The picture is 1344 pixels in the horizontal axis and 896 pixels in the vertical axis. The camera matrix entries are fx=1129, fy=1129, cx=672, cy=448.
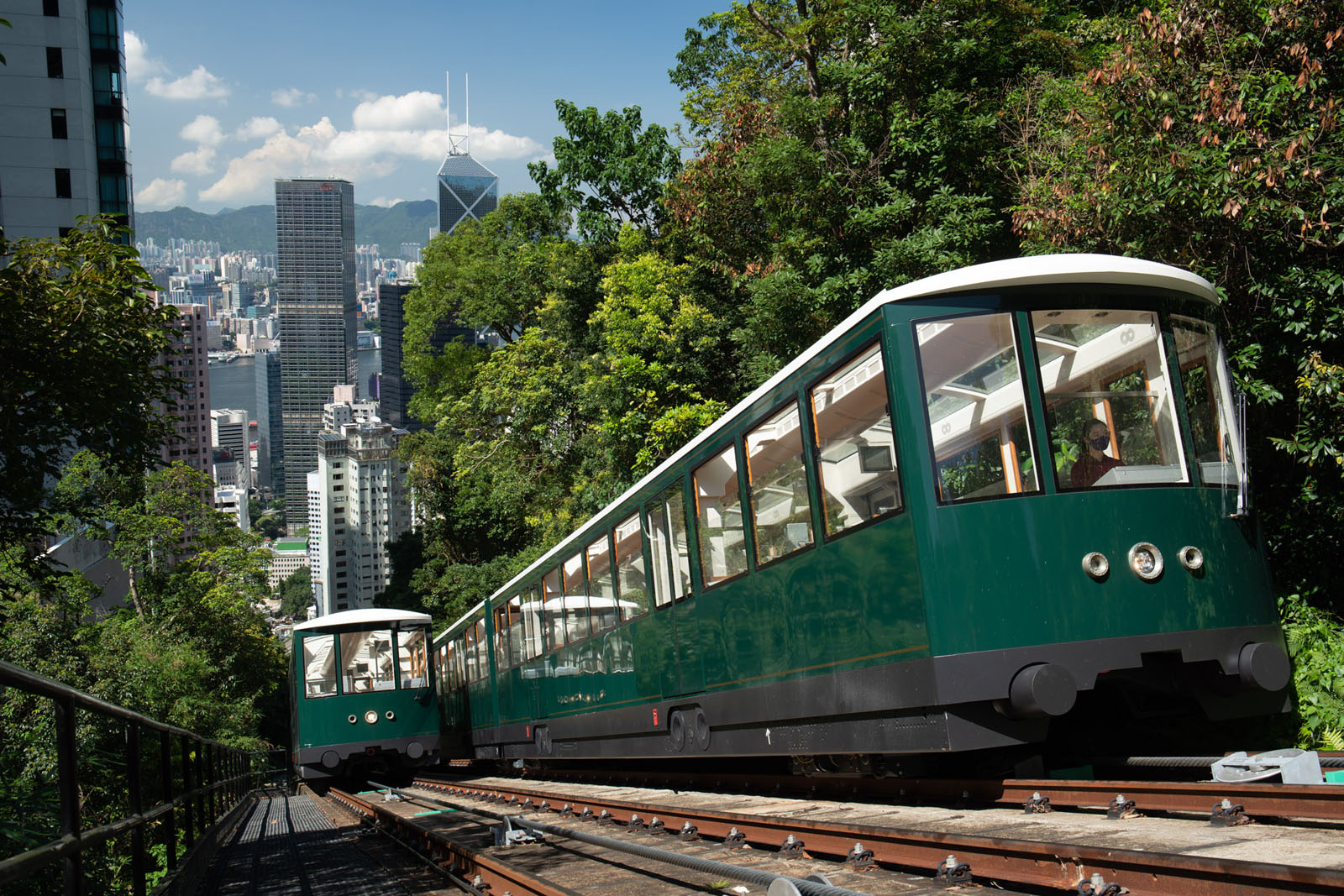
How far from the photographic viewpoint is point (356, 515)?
183875 mm

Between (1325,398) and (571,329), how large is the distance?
21.9 m

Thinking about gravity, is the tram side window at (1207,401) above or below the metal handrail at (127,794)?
above

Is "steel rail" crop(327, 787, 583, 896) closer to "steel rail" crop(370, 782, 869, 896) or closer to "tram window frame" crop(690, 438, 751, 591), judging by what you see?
"steel rail" crop(370, 782, 869, 896)

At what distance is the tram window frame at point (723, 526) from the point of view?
8.24 m

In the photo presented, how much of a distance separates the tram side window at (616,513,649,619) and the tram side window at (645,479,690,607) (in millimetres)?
342

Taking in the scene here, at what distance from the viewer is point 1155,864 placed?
402 cm

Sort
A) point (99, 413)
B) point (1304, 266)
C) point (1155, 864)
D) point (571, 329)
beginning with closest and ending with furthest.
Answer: point (1155, 864) → point (1304, 266) → point (99, 413) → point (571, 329)

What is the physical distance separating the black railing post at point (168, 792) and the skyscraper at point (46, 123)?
52.3 metres

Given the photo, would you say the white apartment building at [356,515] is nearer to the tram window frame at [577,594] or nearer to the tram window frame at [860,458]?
the tram window frame at [577,594]

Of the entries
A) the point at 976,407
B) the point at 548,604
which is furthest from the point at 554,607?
the point at 976,407

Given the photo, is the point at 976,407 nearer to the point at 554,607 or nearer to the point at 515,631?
the point at 554,607

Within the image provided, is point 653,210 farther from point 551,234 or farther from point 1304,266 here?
point 1304,266

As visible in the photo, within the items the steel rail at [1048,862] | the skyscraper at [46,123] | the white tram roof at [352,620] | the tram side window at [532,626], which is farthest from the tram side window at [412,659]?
the skyscraper at [46,123]

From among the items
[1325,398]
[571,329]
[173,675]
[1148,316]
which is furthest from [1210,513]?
[173,675]
